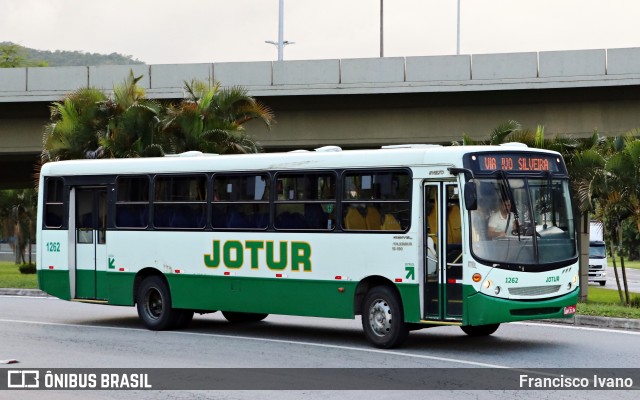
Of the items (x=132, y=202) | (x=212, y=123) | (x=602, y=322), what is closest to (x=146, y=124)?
(x=212, y=123)

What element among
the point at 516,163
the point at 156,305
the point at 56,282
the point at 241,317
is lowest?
the point at 241,317

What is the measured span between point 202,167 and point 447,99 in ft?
58.3

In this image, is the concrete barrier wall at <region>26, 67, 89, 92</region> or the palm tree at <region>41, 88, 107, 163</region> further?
the concrete barrier wall at <region>26, 67, 89, 92</region>

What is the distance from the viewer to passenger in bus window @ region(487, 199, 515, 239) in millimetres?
15719

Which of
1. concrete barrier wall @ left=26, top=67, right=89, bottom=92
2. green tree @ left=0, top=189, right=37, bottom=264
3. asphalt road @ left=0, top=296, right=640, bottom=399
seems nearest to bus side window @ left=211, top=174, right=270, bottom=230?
asphalt road @ left=0, top=296, right=640, bottom=399

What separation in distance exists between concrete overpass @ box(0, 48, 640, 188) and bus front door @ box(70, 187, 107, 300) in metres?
15.3

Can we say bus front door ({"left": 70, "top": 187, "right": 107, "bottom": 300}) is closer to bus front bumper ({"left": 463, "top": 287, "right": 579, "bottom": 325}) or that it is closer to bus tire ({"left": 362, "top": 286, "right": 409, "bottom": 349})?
bus tire ({"left": 362, "top": 286, "right": 409, "bottom": 349})

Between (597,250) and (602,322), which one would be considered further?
(597,250)

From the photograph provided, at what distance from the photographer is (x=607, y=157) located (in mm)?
25938

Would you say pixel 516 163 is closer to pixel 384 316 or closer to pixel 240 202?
pixel 384 316

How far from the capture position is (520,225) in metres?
15.9

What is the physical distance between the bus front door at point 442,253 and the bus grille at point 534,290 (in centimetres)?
77

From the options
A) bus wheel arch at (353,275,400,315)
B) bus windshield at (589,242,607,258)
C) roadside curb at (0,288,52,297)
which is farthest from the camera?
bus windshield at (589,242,607,258)

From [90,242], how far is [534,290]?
856 centimetres
